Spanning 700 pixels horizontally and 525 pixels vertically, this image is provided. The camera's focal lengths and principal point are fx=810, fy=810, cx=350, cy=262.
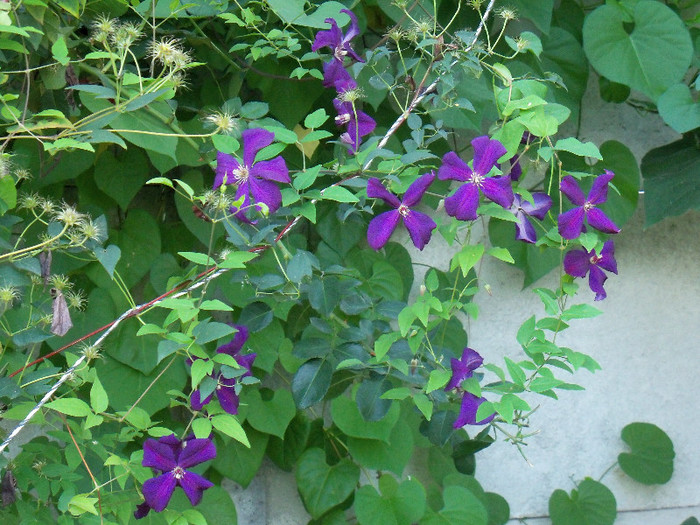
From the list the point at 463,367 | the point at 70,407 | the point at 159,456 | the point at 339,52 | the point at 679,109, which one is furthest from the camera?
the point at 679,109

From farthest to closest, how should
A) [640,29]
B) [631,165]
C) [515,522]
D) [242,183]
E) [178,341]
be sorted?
1. [515,522]
2. [631,165]
3. [640,29]
4. [242,183]
5. [178,341]

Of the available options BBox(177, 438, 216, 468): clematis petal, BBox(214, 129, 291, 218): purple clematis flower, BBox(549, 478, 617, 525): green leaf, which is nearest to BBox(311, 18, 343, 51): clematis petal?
BBox(214, 129, 291, 218): purple clematis flower

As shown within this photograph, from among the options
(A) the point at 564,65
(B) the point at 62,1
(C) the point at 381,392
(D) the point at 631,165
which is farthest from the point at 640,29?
(B) the point at 62,1

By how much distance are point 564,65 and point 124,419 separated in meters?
1.09

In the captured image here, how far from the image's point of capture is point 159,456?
99 cm

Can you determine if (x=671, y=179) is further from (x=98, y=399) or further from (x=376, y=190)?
(x=98, y=399)

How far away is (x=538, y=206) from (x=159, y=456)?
0.57 metres

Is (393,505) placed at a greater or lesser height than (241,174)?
lesser

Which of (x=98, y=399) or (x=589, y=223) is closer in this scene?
(x=98, y=399)

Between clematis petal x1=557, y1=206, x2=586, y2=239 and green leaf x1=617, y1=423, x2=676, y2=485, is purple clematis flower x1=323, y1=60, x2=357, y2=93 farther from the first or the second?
green leaf x1=617, y1=423, x2=676, y2=485

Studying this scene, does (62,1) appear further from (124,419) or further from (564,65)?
(564,65)

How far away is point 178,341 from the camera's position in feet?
2.95

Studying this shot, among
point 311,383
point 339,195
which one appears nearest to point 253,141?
point 339,195

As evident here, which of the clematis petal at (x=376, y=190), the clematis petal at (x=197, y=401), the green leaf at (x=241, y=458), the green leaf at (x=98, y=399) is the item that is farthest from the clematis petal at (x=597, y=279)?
the green leaf at (x=241, y=458)
